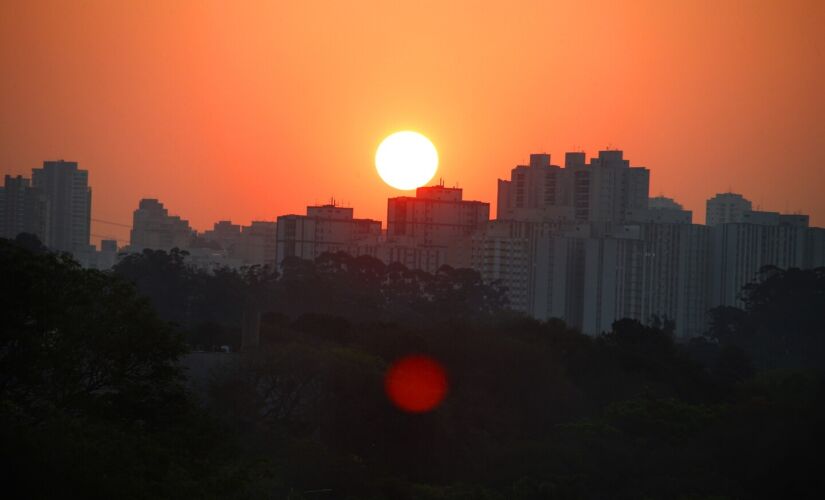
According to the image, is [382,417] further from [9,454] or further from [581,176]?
[581,176]

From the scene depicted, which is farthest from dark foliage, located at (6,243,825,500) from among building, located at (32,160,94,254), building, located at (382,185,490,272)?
building, located at (32,160,94,254)

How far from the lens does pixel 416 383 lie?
24.8m

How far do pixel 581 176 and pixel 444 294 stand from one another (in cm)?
2163

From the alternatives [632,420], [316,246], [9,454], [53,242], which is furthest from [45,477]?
[53,242]

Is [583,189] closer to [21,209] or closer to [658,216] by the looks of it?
[658,216]

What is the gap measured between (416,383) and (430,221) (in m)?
62.2

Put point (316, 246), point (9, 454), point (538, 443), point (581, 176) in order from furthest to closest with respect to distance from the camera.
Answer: point (316, 246) < point (581, 176) < point (538, 443) < point (9, 454)

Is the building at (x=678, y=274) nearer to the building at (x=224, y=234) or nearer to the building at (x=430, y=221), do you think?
the building at (x=430, y=221)

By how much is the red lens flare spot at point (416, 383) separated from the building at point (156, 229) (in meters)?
86.4

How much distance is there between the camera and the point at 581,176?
77375mm

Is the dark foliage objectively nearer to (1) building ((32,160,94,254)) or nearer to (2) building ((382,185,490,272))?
(2) building ((382,185,490,272))

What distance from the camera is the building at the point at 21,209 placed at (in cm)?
9050

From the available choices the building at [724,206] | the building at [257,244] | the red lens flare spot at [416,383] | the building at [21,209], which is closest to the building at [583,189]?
the building at [724,206]

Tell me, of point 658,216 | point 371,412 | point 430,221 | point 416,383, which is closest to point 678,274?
point 658,216
